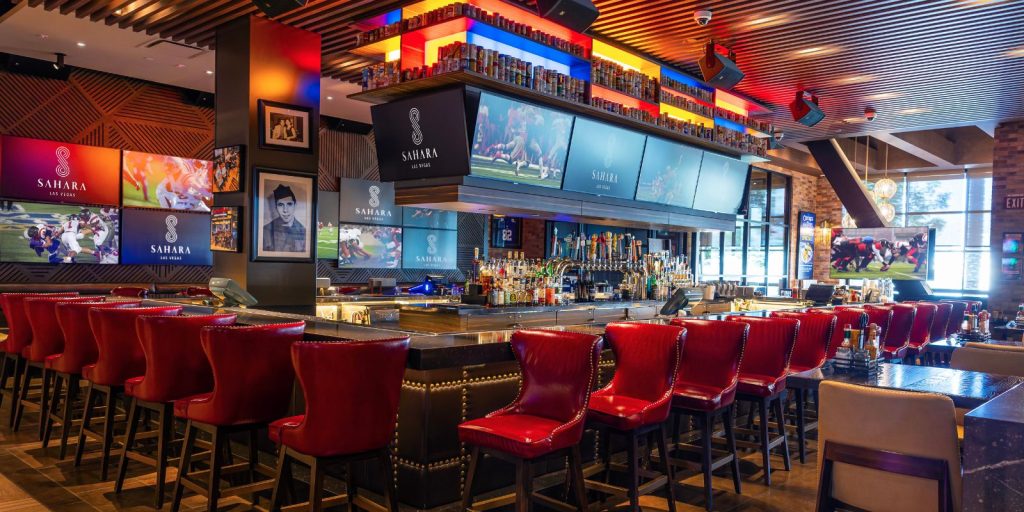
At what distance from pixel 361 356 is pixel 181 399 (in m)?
1.35

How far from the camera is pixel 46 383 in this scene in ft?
16.6

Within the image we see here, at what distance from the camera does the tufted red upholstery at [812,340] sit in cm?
503

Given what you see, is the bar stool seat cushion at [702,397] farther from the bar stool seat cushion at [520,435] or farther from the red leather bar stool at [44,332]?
the red leather bar stool at [44,332]

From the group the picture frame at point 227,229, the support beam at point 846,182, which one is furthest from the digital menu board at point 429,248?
the support beam at point 846,182

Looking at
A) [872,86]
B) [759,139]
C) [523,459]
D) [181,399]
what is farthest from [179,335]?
[872,86]

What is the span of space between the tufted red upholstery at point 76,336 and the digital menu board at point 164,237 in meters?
4.70

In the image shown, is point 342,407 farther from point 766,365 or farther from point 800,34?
point 800,34

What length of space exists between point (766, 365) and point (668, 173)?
3.19m

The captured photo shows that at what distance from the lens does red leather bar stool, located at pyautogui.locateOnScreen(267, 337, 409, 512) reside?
9.32ft

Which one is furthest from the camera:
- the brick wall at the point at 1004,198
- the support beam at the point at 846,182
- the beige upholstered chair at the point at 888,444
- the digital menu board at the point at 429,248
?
the support beam at the point at 846,182

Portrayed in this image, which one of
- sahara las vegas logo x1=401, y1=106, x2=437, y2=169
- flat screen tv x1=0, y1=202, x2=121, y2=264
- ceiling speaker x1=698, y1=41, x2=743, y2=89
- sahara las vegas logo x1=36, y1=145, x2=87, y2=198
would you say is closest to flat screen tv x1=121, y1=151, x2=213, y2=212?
flat screen tv x1=0, y1=202, x2=121, y2=264

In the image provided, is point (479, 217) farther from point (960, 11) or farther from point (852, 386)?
point (852, 386)

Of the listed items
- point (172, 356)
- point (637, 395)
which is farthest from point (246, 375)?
point (637, 395)

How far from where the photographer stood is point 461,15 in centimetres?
483
